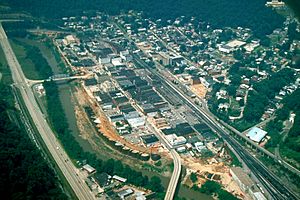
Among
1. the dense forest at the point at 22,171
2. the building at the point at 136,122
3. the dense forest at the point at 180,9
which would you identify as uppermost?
the dense forest at the point at 180,9

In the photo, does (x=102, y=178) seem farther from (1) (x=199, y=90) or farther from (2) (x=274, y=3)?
(2) (x=274, y=3)

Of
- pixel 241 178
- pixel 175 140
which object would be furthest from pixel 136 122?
pixel 241 178

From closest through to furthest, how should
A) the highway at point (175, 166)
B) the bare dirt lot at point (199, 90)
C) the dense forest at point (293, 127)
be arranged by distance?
the highway at point (175, 166)
the dense forest at point (293, 127)
the bare dirt lot at point (199, 90)

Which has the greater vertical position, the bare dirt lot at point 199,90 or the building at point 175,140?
the building at point 175,140

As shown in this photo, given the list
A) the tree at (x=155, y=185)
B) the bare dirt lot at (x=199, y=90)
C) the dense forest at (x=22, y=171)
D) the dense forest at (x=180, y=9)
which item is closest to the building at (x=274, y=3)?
the dense forest at (x=180, y=9)

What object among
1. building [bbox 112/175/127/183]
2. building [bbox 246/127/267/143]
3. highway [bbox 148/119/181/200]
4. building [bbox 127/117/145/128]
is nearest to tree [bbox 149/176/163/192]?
highway [bbox 148/119/181/200]

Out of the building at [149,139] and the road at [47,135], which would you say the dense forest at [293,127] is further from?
the road at [47,135]

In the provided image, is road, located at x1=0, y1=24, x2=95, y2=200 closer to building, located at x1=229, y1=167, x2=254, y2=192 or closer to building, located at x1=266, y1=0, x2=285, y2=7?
building, located at x1=229, y1=167, x2=254, y2=192
